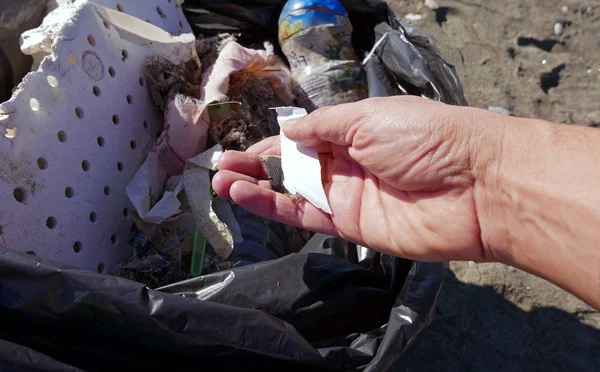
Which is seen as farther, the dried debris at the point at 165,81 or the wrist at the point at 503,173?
the dried debris at the point at 165,81

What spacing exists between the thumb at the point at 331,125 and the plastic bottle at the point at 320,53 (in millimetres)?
440

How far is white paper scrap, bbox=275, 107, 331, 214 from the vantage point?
1142mm

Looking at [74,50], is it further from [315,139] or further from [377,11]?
[377,11]

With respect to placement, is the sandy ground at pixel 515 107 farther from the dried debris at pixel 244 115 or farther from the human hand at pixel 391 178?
the dried debris at pixel 244 115

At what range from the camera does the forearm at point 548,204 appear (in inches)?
32.3

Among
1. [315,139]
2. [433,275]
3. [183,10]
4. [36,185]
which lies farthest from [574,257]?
[183,10]

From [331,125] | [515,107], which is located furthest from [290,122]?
[515,107]

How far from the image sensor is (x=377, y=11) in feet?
5.64

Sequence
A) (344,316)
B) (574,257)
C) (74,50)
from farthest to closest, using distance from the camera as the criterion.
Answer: (74,50)
(344,316)
(574,257)

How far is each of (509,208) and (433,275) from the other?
0.26 m

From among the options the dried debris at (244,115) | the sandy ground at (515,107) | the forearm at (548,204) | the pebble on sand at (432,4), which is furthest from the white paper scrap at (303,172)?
the pebble on sand at (432,4)

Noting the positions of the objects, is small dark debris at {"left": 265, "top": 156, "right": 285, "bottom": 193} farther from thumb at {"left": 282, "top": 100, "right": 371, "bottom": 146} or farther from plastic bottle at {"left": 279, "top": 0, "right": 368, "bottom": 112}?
plastic bottle at {"left": 279, "top": 0, "right": 368, "bottom": 112}

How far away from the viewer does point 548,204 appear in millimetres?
879

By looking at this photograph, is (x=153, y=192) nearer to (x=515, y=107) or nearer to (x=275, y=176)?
(x=275, y=176)
